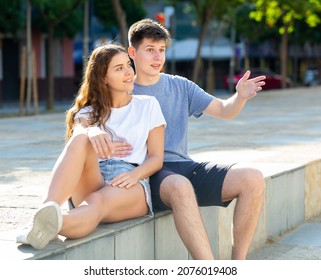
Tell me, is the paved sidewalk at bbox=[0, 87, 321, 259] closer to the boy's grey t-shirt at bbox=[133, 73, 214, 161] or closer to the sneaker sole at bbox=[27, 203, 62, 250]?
the sneaker sole at bbox=[27, 203, 62, 250]

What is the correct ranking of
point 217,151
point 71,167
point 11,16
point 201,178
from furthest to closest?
point 11,16 → point 217,151 → point 201,178 → point 71,167

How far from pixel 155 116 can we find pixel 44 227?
1280 millimetres

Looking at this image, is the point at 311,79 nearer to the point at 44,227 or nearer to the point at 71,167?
the point at 71,167

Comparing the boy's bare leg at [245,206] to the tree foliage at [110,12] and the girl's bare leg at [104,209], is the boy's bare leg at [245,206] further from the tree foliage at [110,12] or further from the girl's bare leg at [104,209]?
the tree foliage at [110,12]

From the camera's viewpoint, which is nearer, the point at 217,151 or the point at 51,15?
the point at 217,151

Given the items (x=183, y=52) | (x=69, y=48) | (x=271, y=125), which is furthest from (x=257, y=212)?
(x=183, y=52)

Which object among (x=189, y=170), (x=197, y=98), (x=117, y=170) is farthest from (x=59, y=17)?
(x=117, y=170)

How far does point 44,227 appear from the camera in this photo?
4398mm

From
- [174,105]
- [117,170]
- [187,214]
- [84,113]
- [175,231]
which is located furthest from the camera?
[174,105]

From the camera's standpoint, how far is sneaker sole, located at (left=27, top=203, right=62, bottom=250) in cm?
437

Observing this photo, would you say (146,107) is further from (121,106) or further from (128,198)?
(128,198)

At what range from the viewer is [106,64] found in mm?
5344

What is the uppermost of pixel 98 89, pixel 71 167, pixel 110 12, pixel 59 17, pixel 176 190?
pixel 110 12

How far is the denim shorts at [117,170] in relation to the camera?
5.20 metres
